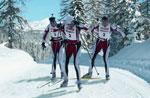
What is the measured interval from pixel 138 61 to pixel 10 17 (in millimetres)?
23586

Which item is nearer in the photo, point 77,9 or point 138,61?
point 138,61

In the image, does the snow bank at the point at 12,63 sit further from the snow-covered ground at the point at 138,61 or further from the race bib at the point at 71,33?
the snow-covered ground at the point at 138,61

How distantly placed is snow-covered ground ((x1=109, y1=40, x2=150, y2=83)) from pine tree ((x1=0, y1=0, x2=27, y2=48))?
15405mm

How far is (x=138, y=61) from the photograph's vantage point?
25.5m

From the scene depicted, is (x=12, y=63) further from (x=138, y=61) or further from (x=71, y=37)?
(x=138, y=61)

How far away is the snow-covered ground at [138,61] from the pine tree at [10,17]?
15.4 metres

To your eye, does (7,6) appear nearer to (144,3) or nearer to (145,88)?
(144,3)

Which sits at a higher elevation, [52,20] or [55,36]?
[52,20]

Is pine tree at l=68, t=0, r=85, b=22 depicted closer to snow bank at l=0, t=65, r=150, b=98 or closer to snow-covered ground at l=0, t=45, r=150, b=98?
snow-covered ground at l=0, t=45, r=150, b=98

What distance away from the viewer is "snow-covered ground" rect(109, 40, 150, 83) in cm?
→ 2059

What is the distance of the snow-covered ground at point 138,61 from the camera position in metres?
20.6

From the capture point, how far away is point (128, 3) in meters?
47.7

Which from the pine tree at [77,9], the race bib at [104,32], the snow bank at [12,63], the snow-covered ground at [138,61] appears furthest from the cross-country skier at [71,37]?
the pine tree at [77,9]

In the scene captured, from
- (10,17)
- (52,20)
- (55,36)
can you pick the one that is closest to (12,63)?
(55,36)
